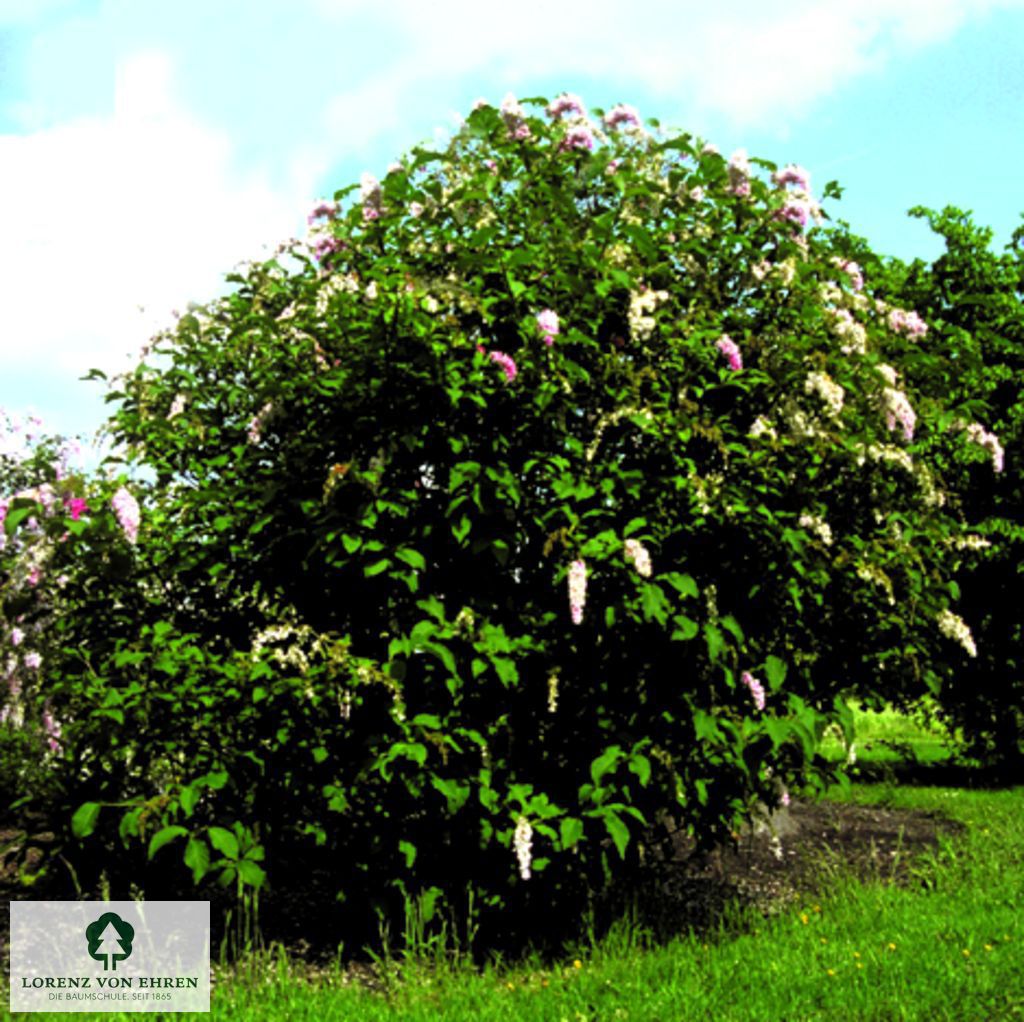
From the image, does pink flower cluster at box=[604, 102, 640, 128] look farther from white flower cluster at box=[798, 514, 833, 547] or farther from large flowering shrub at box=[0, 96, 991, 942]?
white flower cluster at box=[798, 514, 833, 547]

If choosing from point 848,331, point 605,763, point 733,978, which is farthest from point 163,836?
point 848,331

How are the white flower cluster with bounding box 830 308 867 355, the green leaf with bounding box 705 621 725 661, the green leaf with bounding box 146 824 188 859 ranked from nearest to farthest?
1. the green leaf with bounding box 146 824 188 859
2. the green leaf with bounding box 705 621 725 661
3. the white flower cluster with bounding box 830 308 867 355

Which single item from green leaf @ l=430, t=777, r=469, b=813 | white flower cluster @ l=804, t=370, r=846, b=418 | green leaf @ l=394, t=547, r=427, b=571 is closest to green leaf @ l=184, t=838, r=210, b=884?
green leaf @ l=430, t=777, r=469, b=813

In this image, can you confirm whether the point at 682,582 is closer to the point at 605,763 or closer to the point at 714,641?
the point at 714,641

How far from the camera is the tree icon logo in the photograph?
16.6 ft

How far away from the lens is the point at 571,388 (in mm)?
5137

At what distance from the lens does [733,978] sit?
494 centimetres

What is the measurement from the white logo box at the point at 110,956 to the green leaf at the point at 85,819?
57 cm

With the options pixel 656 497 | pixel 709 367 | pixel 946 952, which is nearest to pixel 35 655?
pixel 656 497

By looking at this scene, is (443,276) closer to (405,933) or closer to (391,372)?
(391,372)

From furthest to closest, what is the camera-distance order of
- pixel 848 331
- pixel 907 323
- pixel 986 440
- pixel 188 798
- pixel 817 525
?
1. pixel 986 440
2. pixel 907 323
3. pixel 848 331
4. pixel 817 525
5. pixel 188 798

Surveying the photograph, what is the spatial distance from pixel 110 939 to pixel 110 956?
10 cm

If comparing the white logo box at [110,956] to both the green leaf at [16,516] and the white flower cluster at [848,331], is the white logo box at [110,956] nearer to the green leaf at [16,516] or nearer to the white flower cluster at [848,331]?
the green leaf at [16,516]

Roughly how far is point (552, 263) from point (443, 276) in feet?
1.71
